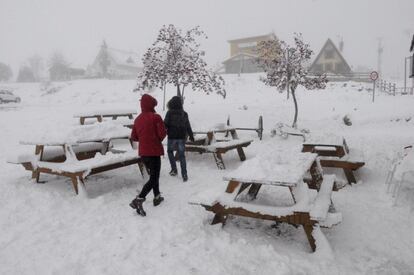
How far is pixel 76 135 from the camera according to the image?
6766 mm

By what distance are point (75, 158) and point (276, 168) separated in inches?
150

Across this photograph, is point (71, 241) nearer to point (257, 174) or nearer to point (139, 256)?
point (139, 256)

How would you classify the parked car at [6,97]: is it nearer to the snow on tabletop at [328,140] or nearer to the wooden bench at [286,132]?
the wooden bench at [286,132]

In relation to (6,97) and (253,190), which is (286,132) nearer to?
(253,190)

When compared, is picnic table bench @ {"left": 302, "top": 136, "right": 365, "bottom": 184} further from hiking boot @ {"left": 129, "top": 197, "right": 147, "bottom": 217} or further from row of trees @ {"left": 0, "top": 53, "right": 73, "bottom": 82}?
row of trees @ {"left": 0, "top": 53, "right": 73, "bottom": 82}

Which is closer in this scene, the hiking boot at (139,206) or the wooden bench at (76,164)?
the hiking boot at (139,206)

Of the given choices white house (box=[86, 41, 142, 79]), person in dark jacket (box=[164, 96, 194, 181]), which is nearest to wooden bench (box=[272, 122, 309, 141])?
person in dark jacket (box=[164, 96, 194, 181])

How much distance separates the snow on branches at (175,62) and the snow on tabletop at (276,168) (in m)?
11.1

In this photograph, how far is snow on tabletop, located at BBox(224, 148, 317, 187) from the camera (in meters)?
4.48

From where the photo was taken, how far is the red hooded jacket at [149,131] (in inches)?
223

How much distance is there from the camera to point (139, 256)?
4238 millimetres

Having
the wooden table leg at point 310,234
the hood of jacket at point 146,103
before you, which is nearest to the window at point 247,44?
the hood of jacket at point 146,103

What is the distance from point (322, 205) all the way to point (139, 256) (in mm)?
2414

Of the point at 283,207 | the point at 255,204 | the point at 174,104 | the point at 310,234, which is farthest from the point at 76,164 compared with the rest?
the point at 310,234
